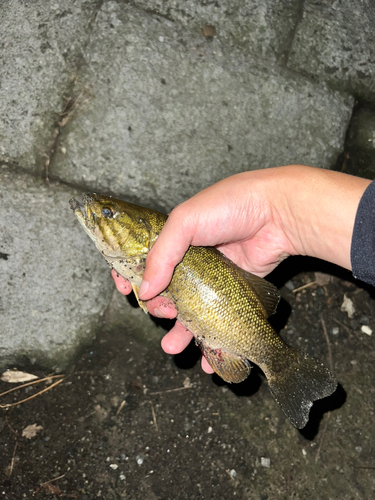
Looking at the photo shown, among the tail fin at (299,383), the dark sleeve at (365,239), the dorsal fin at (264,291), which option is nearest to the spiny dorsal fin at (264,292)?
the dorsal fin at (264,291)

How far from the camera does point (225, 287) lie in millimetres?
2883

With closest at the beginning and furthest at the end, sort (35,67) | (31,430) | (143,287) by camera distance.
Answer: (143,287), (31,430), (35,67)

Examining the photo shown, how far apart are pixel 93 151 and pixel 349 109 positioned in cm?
248

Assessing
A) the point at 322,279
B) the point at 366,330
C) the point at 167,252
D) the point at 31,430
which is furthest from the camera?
the point at 322,279

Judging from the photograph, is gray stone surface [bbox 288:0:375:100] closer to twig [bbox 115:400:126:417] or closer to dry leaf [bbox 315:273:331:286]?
dry leaf [bbox 315:273:331:286]

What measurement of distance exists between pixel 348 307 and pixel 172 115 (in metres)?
2.39

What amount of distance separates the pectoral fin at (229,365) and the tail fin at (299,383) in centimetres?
Answer: 19

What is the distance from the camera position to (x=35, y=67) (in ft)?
12.4

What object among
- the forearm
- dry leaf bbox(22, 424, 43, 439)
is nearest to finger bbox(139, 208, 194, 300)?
the forearm

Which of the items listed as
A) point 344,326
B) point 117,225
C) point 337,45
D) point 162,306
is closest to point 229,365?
point 162,306

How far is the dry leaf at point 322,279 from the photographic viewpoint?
4.21 metres

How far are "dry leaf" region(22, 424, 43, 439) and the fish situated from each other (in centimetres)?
171

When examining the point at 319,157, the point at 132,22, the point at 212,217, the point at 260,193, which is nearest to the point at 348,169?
the point at 319,157

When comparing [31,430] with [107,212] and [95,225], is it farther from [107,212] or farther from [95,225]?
[107,212]
